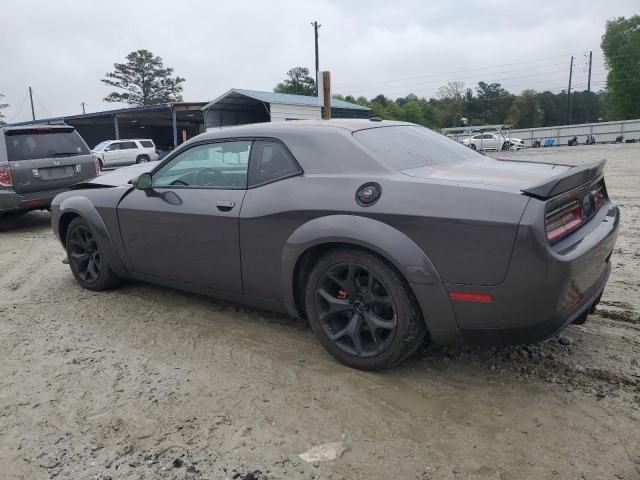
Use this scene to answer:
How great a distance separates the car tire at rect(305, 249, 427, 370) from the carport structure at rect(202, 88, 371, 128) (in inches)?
871

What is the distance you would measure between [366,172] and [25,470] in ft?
7.55

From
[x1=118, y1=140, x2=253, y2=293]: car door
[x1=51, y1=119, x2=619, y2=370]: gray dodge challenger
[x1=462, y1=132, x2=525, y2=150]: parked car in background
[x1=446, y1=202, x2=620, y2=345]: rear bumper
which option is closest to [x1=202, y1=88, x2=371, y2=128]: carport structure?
[x1=462, y1=132, x2=525, y2=150]: parked car in background

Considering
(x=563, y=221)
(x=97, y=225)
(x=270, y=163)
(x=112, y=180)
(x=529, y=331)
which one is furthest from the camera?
(x=112, y=180)

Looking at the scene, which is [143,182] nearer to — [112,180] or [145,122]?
[112,180]

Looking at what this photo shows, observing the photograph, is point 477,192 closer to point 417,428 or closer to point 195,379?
point 417,428

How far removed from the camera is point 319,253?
10.3 ft

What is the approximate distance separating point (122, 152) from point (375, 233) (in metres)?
29.8

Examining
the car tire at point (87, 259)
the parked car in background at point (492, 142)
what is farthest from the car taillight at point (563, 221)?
the parked car in background at point (492, 142)

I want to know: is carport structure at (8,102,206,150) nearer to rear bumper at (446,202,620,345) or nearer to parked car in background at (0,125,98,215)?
parked car in background at (0,125,98,215)

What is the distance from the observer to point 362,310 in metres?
3.02

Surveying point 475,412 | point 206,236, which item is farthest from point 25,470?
point 475,412

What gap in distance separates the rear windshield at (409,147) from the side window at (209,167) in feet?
2.83

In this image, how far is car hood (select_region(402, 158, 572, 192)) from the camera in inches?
107

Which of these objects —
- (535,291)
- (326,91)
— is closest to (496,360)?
(535,291)
